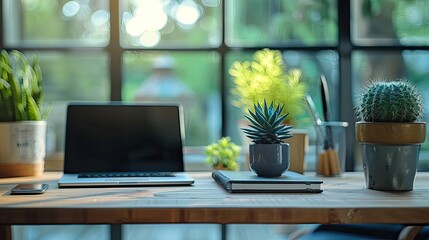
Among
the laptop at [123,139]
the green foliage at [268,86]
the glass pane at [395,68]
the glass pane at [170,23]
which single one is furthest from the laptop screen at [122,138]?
the glass pane at [395,68]

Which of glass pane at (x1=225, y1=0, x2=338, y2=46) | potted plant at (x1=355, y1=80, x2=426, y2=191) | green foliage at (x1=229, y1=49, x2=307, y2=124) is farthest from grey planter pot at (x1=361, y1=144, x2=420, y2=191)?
glass pane at (x1=225, y1=0, x2=338, y2=46)

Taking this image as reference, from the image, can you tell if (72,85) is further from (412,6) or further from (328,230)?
(412,6)

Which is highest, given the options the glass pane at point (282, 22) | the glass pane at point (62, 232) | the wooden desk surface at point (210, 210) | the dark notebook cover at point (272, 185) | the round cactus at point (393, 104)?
the glass pane at point (282, 22)

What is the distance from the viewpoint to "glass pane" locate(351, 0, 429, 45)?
7.72ft

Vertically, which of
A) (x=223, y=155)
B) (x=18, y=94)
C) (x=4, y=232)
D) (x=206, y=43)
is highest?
(x=206, y=43)

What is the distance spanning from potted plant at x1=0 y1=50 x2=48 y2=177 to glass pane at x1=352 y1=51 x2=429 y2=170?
1229mm

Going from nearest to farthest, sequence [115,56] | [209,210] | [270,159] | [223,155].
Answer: [209,210]
[270,159]
[223,155]
[115,56]

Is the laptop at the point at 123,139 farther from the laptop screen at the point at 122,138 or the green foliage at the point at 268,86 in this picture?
the green foliage at the point at 268,86

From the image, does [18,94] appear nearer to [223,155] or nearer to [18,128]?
[18,128]

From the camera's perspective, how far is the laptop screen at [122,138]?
76.4 inches

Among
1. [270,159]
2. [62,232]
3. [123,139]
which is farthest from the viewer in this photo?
[62,232]

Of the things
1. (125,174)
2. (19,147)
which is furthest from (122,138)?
(19,147)

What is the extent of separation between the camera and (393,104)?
1.56 metres

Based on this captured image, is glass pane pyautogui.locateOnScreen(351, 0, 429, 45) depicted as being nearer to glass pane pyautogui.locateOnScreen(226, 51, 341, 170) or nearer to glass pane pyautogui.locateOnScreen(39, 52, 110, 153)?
glass pane pyautogui.locateOnScreen(226, 51, 341, 170)
